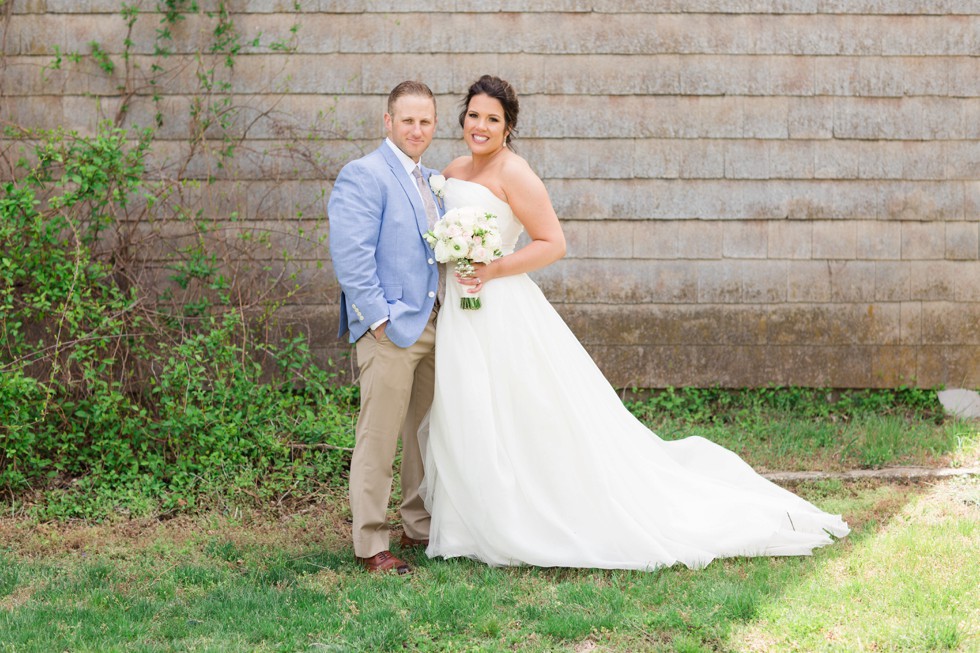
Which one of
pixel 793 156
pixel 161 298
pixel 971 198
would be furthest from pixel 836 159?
pixel 161 298

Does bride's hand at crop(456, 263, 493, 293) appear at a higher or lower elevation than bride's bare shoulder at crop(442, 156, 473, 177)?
lower

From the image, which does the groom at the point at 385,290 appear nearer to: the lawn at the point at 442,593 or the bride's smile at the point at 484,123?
the bride's smile at the point at 484,123

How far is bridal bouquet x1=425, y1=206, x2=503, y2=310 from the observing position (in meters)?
3.64

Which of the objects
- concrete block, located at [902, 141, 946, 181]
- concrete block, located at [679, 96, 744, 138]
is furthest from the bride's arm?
concrete block, located at [902, 141, 946, 181]

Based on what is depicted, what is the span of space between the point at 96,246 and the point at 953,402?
17.6 feet

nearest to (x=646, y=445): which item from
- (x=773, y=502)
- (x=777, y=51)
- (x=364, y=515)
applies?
(x=773, y=502)

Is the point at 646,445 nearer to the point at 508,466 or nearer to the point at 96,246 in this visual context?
the point at 508,466

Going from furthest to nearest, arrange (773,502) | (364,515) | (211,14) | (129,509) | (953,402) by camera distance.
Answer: (953,402) → (211,14) → (129,509) → (773,502) → (364,515)

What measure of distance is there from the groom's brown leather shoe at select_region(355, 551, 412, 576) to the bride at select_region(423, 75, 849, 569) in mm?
165

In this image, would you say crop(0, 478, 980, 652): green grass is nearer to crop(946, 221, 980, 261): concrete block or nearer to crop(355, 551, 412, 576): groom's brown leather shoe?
crop(355, 551, 412, 576): groom's brown leather shoe

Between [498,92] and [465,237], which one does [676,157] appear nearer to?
[498,92]

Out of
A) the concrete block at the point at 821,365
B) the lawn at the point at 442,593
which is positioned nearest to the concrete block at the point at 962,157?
the concrete block at the point at 821,365

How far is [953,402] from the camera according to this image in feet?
19.5

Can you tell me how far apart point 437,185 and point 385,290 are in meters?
0.53
